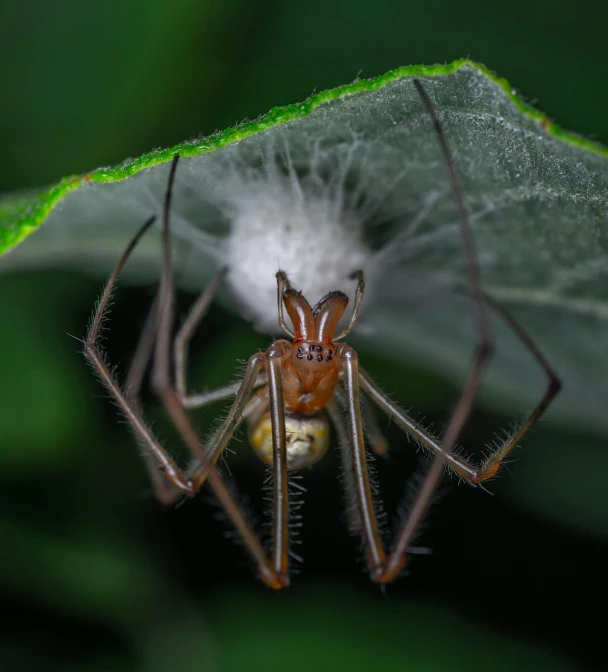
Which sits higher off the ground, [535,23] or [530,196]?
[535,23]

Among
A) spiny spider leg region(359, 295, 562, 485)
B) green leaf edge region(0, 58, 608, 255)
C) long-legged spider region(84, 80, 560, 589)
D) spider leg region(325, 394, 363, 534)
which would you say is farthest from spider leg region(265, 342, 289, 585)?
green leaf edge region(0, 58, 608, 255)

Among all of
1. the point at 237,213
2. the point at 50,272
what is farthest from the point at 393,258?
the point at 50,272

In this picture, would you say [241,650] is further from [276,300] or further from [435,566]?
[276,300]

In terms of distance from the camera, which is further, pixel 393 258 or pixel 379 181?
pixel 393 258

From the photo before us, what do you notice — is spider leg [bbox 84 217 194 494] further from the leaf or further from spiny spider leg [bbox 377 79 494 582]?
spiny spider leg [bbox 377 79 494 582]

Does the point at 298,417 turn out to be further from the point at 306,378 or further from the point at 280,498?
the point at 280,498

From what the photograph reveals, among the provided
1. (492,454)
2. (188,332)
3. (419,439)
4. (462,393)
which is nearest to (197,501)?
(188,332)
